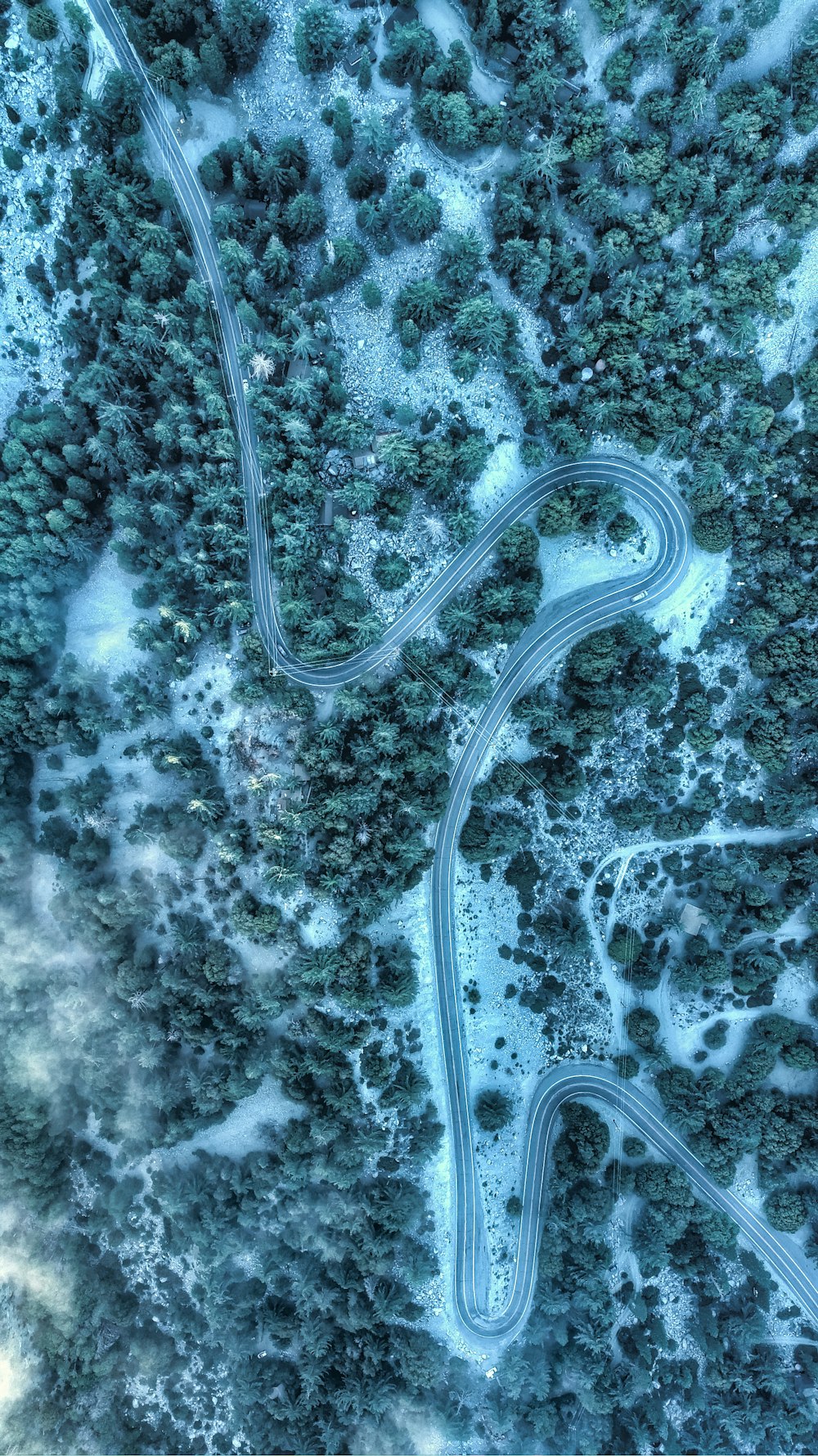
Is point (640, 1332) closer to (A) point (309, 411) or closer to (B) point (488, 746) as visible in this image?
(B) point (488, 746)

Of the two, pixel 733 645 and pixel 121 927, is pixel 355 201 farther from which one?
pixel 121 927

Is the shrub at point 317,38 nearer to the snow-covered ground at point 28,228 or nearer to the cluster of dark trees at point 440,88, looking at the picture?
the cluster of dark trees at point 440,88

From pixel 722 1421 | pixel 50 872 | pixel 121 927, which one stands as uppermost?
pixel 50 872

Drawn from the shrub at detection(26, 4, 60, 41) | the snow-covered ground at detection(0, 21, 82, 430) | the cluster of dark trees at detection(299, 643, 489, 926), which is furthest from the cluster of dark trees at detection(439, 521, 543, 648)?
the shrub at detection(26, 4, 60, 41)

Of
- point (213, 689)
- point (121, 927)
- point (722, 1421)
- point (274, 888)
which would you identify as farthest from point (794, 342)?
point (722, 1421)

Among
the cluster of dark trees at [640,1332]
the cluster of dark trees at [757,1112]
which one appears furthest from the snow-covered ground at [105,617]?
the cluster of dark trees at [757,1112]

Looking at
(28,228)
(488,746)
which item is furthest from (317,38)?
(488,746)
